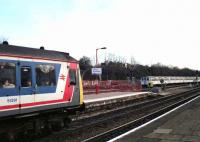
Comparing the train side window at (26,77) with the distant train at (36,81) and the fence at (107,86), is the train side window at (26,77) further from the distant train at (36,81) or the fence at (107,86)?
the fence at (107,86)

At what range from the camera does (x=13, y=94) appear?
39.5 ft

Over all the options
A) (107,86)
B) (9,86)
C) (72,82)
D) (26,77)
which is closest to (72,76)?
(72,82)

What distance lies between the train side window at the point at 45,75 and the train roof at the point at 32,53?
37cm

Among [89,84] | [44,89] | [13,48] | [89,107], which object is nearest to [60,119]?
[44,89]

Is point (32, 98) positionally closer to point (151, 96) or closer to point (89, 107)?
point (89, 107)

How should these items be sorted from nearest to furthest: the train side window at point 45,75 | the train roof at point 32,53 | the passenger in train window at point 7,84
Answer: the passenger in train window at point 7,84
the train roof at point 32,53
the train side window at point 45,75

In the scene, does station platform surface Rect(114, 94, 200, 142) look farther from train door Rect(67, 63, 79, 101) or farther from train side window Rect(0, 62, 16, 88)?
train side window Rect(0, 62, 16, 88)

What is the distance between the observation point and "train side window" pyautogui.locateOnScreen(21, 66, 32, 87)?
12.6m

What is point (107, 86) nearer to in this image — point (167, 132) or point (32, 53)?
point (167, 132)

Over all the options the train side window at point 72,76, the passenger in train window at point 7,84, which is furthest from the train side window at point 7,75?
the train side window at point 72,76

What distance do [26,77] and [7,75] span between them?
3.24ft

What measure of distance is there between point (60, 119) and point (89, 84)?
1167 inches

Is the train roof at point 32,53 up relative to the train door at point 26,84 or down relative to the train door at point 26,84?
up

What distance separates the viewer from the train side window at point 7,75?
11.7m
